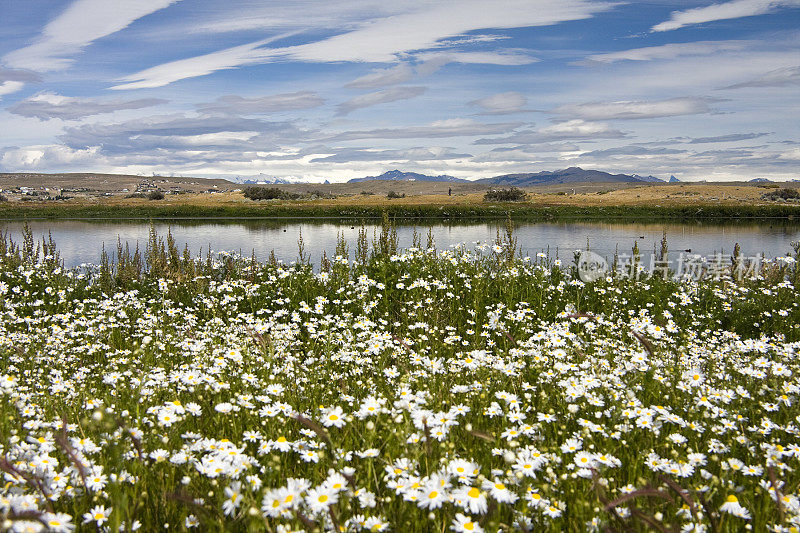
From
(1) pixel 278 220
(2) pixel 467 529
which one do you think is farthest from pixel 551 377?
(1) pixel 278 220

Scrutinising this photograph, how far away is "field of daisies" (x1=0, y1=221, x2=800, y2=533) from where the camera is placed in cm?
Answer: 261

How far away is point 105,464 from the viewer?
3430 millimetres

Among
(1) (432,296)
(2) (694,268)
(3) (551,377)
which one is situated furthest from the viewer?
(2) (694,268)

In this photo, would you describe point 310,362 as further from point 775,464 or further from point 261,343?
point 775,464

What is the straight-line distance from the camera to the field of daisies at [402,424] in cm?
261

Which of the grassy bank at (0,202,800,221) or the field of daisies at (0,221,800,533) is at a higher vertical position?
the grassy bank at (0,202,800,221)

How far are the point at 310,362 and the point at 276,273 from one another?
20.6 ft

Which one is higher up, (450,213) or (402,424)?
(450,213)

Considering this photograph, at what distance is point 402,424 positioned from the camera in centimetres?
342

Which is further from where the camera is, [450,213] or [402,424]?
[450,213]

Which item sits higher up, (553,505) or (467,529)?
(467,529)

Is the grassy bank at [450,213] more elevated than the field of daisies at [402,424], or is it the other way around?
the grassy bank at [450,213]

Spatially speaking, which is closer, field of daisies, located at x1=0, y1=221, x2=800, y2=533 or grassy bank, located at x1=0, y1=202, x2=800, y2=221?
field of daisies, located at x1=0, y1=221, x2=800, y2=533

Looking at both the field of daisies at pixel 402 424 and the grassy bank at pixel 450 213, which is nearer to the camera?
the field of daisies at pixel 402 424
